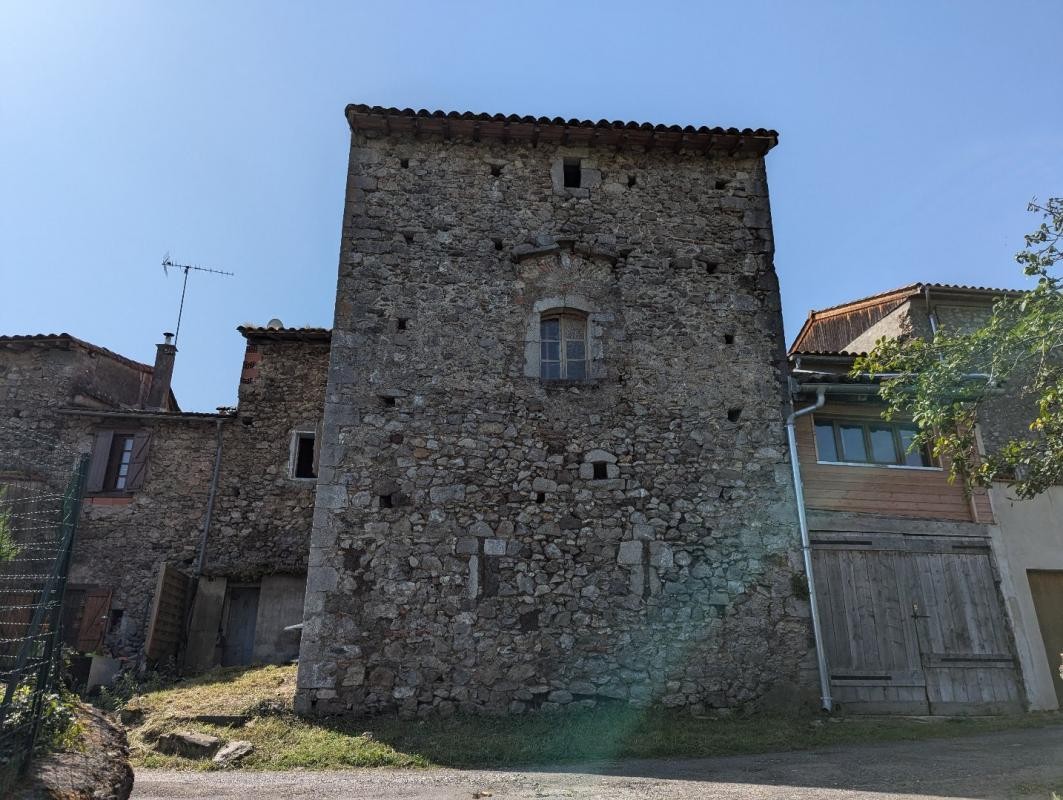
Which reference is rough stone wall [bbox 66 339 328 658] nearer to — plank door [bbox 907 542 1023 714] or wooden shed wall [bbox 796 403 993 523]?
wooden shed wall [bbox 796 403 993 523]

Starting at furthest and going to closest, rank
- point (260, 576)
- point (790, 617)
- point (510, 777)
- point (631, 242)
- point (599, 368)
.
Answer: point (260, 576)
point (631, 242)
point (599, 368)
point (790, 617)
point (510, 777)

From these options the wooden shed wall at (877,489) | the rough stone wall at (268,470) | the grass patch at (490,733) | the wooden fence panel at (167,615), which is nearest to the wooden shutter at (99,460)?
the rough stone wall at (268,470)

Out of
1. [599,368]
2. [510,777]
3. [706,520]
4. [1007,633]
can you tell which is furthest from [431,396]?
[1007,633]

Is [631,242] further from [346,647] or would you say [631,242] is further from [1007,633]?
[1007,633]

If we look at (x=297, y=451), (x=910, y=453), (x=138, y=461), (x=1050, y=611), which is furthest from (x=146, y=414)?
(x=1050, y=611)

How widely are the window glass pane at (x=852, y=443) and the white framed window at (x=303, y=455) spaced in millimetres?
9011

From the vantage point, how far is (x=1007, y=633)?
408 inches

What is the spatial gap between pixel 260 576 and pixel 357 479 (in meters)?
5.10

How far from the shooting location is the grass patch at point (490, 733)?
7395mm

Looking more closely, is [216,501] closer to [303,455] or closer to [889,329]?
[303,455]

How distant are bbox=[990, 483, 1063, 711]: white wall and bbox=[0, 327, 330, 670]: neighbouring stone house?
11033mm

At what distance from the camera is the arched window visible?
1046cm

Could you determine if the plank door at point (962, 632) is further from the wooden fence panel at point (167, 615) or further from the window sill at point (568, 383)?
the wooden fence panel at point (167, 615)

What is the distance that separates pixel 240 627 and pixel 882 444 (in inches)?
432
